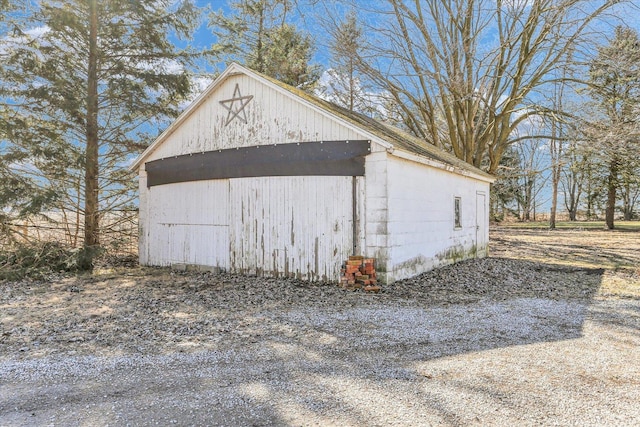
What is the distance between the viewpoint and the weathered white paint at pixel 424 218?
292 inches

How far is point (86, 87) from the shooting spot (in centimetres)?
1048

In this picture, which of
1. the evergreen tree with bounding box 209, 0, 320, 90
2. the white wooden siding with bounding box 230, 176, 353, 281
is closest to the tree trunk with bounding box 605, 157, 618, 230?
the evergreen tree with bounding box 209, 0, 320, 90

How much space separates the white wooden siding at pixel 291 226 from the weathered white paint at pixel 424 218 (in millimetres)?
872

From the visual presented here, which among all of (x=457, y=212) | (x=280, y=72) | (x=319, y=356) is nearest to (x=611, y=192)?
(x=457, y=212)

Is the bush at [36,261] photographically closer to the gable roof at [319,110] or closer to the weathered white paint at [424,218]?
the gable roof at [319,110]

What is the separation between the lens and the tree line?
966cm

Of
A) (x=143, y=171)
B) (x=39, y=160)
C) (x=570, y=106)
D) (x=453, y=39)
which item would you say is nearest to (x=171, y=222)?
(x=143, y=171)

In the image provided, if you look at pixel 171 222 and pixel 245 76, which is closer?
pixel 245 76

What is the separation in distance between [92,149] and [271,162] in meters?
5.40

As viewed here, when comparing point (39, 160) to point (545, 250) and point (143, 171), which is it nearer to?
point (143, 171)

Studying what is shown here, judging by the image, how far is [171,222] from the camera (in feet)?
33.5

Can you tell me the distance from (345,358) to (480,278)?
5820 mm

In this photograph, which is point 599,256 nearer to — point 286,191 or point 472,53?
point 472,53

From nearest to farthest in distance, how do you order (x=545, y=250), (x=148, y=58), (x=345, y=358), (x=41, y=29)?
1. (x=345, y=358)
2. (x=41, y=29)
3. (x=148, y=58)
4. (x=545, y=250)
